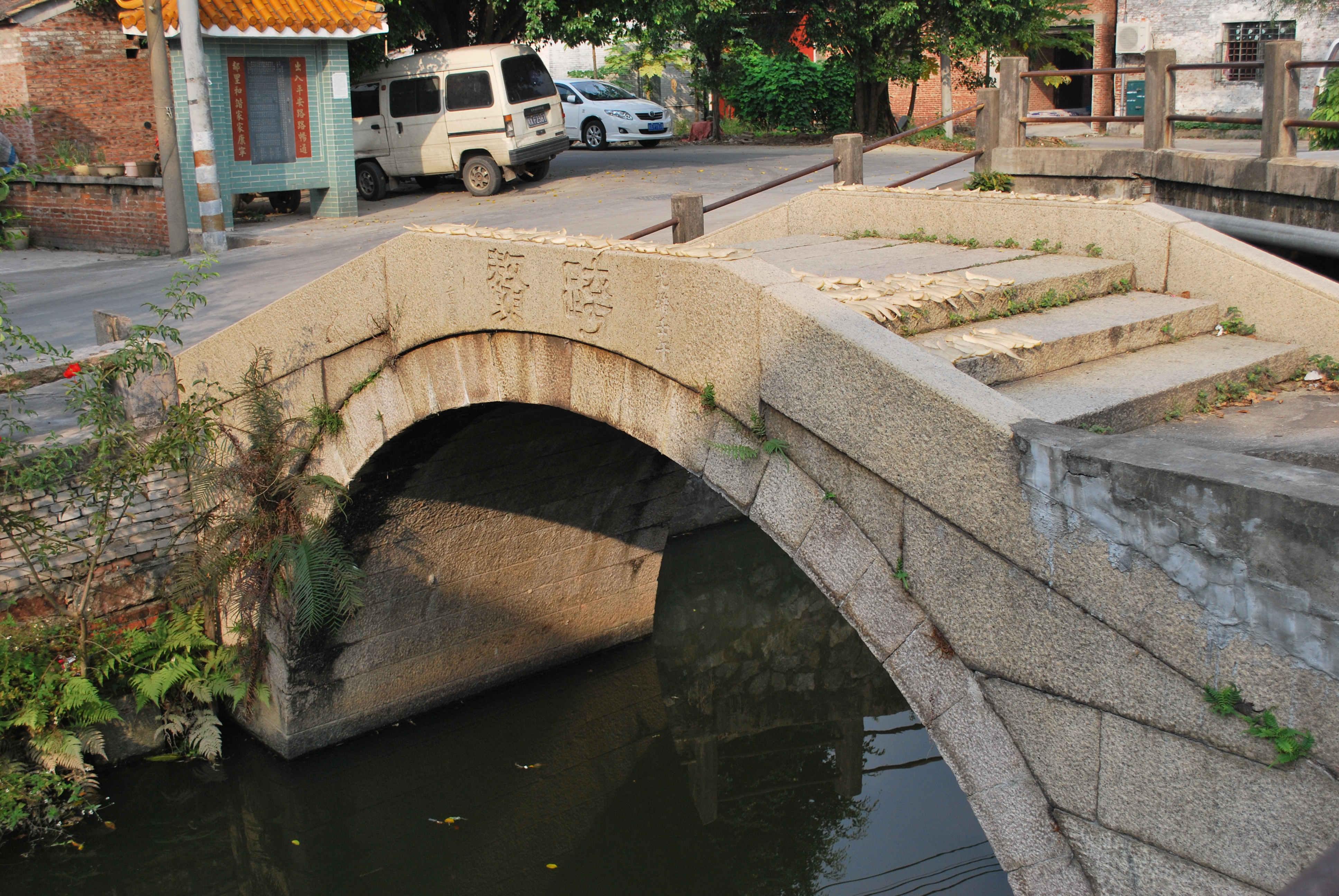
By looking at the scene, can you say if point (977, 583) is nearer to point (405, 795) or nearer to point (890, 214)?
point (890, 214)

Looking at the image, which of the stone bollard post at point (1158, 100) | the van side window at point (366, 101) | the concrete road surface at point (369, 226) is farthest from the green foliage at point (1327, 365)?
the van side window at point (366, 101)

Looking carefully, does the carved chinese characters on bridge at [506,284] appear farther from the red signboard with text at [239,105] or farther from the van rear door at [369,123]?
the van rear door at [369,123]

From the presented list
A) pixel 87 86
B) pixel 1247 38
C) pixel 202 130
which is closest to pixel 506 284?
pixel 202 130

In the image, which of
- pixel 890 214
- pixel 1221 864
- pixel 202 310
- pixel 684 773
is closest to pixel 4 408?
pixel 202 310

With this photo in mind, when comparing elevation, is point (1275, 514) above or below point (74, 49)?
below

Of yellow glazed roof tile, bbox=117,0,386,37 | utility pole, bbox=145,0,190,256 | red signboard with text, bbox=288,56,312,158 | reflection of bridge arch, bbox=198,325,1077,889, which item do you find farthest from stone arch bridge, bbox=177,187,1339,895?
red signboard with text, bbox=288,56,312,158

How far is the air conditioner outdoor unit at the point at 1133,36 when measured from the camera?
23.3 metres

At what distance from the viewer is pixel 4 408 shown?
7.67 metres

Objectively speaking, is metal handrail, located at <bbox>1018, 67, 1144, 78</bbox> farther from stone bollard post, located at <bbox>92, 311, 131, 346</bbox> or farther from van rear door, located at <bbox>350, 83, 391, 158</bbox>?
van rear door, located at <bbox>350, 83, 391, 158</bbox>

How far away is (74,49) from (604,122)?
11910 millimetres

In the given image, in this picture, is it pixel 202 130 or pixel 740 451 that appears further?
pixel 202 130

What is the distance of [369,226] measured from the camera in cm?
1432

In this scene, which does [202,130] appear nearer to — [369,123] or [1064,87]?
[369,123]

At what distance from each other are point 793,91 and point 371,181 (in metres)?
13.6
